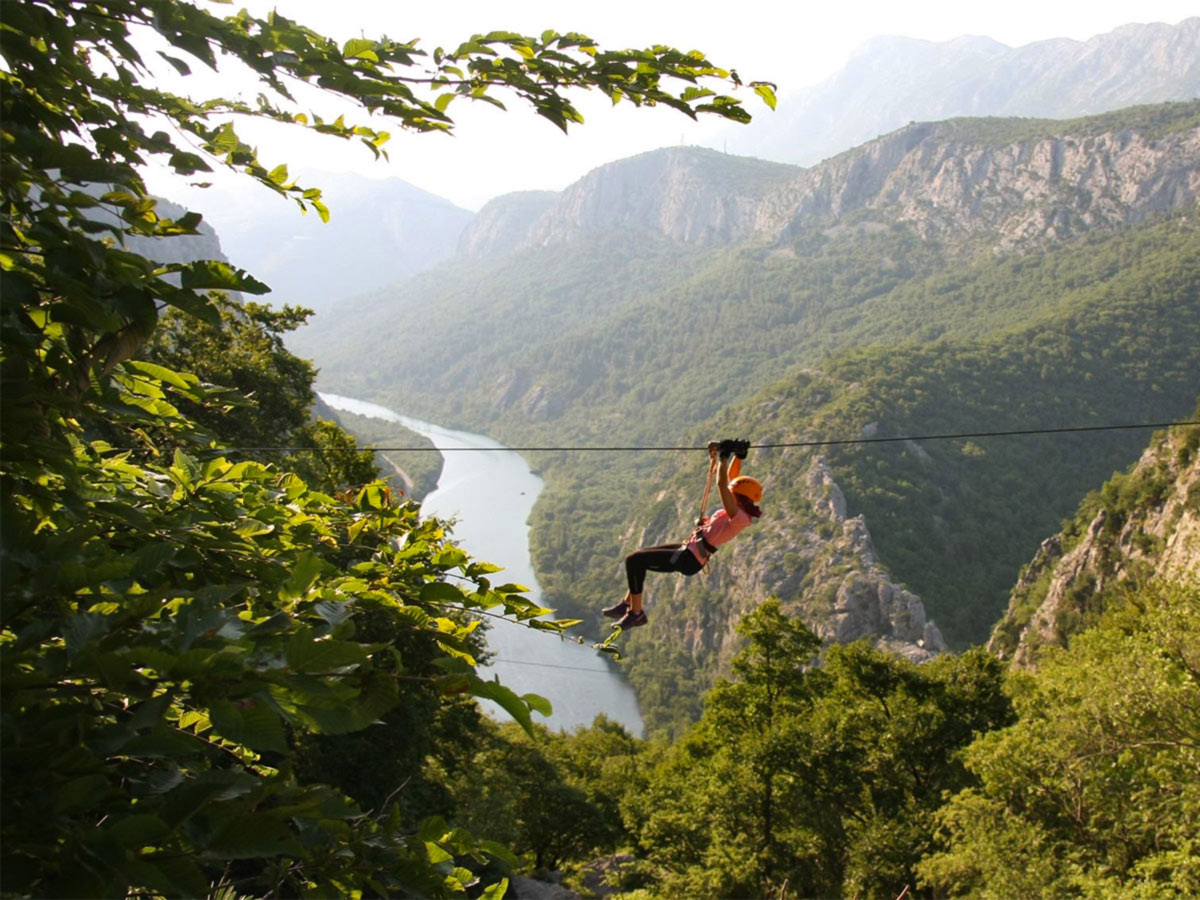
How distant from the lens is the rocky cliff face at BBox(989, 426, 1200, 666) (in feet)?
145

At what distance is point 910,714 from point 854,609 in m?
61.3

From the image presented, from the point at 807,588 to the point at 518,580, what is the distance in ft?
139

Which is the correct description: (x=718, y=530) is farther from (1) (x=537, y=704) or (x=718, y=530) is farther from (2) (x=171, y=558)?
(2) (x=171, y=558)

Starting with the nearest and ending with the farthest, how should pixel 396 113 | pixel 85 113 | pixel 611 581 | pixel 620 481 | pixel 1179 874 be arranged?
pixel 85 113, pixel 396 113, pixel 1179 874, pixel 611 581, pixel 620 481

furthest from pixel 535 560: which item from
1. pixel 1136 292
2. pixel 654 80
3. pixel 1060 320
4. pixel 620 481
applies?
pixel 654 80

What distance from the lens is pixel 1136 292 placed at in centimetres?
11381

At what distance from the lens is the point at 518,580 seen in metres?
113

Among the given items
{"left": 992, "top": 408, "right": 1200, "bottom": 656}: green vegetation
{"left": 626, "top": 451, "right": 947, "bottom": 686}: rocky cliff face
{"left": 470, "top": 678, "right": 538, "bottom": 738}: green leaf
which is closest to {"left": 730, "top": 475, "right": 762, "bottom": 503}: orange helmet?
{"left": 470, "top": 678, "right": 538, "bottom": 738}: green leaf

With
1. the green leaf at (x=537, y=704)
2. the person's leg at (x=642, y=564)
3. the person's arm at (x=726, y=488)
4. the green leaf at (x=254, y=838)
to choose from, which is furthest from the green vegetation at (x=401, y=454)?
the green leaf at (x=254, y=838)

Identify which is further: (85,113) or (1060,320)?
(1060,320)

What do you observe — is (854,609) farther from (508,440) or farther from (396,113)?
(508,440)

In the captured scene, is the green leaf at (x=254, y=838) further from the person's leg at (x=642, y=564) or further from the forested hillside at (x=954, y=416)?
the forested hillside at (x=954, y=416)

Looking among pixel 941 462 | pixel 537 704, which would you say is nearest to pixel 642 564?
pixel 537 704

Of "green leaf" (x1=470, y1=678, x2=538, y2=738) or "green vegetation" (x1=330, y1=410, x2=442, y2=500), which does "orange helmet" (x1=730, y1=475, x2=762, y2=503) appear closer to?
"green leaf" (x1=470, y1=678, x2=538, y2=738)
